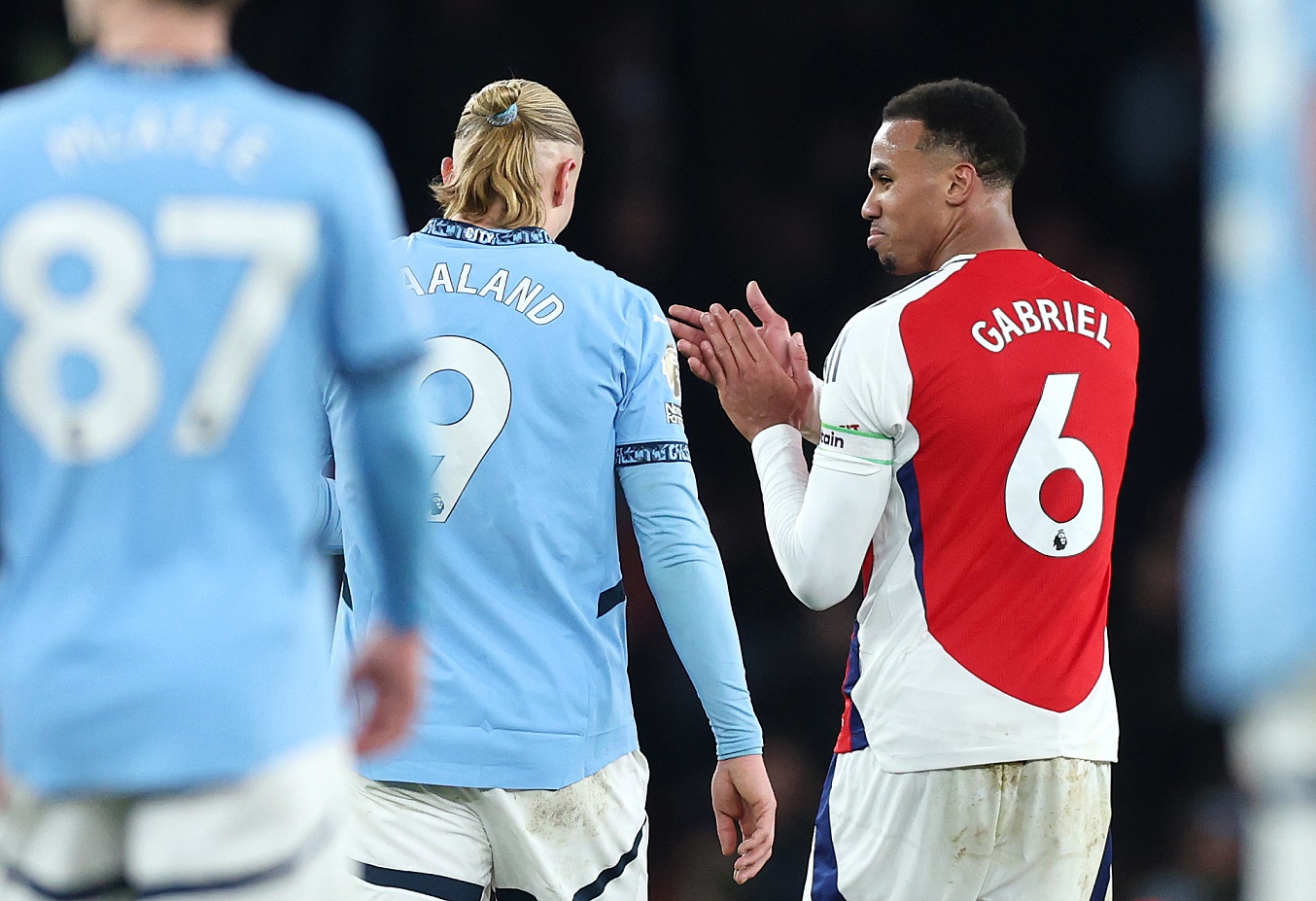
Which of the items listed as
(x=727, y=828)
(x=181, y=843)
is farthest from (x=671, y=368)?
(x=181, y=843)

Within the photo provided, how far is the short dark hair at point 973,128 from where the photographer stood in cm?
363

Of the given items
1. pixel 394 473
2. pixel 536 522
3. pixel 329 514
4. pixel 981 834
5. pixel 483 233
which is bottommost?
pixel 981 834

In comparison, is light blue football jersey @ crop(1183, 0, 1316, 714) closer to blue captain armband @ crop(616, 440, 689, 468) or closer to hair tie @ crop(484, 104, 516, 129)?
blue captain armband @ crop(616, 440, 689, 468)

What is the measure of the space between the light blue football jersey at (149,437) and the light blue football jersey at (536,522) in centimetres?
121

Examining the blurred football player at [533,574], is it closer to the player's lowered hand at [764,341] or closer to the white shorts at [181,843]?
the player's lowered hand at [764,341]

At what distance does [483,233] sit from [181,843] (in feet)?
5.68

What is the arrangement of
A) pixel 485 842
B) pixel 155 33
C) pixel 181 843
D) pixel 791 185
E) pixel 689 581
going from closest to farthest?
pixel 181 843, pixel 155 33, pixel 485 842, pixel 689 581, pixel 791 185

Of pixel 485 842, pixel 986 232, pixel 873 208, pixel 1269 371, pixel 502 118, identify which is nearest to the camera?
pixel 1269 371

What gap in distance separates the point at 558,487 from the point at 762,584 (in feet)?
16.7

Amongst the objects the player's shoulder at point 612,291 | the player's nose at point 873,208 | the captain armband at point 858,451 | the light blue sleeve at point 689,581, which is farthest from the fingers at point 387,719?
the player's nose at point 873,208

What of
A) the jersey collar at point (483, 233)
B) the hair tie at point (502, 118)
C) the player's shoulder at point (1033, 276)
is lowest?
the jersey collar at point (483, 233)

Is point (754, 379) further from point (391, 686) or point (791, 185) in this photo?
point (791, 185)

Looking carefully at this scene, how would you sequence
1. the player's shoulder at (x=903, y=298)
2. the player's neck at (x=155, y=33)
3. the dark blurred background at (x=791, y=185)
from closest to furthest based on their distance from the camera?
the player's neck at (x=155, y=33)
the player's shoulder at (x=903, y=298)
the dark blurred background at (x=791, y=185)

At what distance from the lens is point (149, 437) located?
5.87ft
